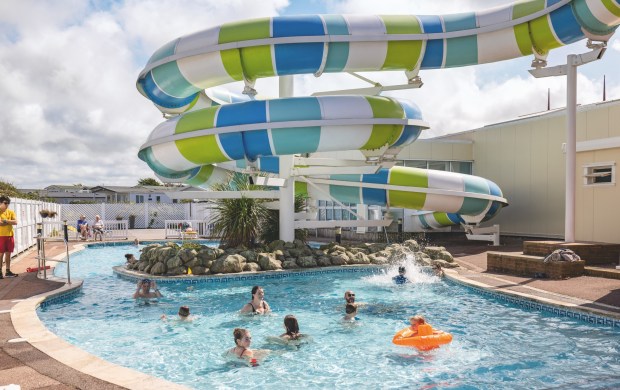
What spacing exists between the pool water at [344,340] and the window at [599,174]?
498 cm

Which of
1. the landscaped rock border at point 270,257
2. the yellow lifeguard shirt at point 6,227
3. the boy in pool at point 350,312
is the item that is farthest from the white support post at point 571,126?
the yellow lifeguard shirt at point 6,227

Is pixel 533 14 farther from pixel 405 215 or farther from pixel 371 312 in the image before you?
pixel 405 215

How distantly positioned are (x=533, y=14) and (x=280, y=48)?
4878mm

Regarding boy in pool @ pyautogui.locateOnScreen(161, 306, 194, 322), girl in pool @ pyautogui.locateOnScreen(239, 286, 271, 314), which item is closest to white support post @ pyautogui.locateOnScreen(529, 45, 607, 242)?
girl in pool @ pyautogui.locateOnScreen(239, 286, 271, 314)

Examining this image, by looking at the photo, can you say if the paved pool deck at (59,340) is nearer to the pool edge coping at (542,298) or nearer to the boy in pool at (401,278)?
the pool edge coping at (542,298)

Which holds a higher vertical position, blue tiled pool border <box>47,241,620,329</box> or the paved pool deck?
the paved pool deck

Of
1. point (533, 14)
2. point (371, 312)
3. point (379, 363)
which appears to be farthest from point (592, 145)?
point (379, 363)

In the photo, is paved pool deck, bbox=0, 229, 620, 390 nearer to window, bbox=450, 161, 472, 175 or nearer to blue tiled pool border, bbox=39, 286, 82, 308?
blue tiled pool border, bbox=39, 286, 82, 308

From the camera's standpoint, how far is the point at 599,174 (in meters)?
12.5

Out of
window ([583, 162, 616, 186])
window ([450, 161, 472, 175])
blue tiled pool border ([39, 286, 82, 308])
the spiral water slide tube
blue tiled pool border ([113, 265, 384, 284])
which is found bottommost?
blue tiled pool border ([113, 265, 384, 284])

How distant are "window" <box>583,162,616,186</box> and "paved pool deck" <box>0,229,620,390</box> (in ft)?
10.6

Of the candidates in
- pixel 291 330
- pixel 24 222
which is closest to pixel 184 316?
pixel 291 330

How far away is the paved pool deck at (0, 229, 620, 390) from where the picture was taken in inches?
168

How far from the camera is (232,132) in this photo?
34.3 feet
